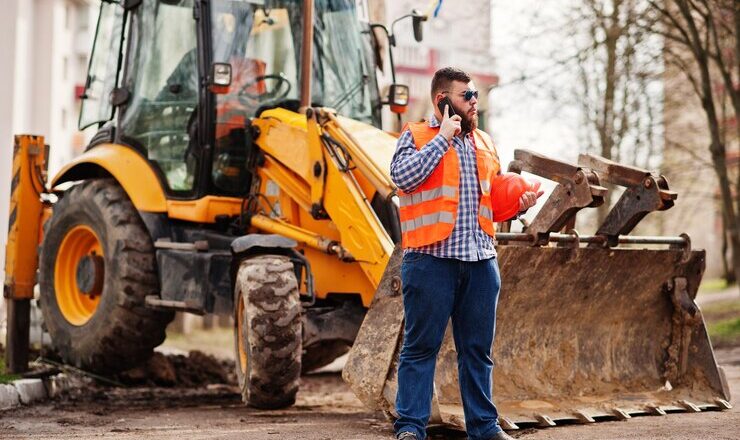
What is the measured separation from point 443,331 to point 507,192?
0.74 m

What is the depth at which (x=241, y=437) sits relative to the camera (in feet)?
23.6

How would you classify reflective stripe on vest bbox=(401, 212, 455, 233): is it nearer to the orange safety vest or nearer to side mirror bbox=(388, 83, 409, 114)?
the orange safety vest

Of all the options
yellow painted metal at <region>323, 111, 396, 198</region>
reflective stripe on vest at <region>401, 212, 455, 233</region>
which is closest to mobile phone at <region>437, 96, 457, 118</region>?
reflective stripe on vest at <region>401, 212, 455, 233</region>

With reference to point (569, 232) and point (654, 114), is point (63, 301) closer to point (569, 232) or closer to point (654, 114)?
point (569, 232)

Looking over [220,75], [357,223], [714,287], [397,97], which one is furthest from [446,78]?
[714,287]

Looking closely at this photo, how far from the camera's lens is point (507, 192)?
6.36m

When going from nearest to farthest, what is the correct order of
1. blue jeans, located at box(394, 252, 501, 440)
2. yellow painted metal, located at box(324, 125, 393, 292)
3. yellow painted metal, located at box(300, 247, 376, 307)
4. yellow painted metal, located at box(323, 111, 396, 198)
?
blue jeans, located at box(394, 252, 501, 440) < yellow painted metal, located at box(324, 125, 393, 292) < yellow painted metal, located at box(323, 111, 396, 198) < yellow painted metal, located at box(300, 247, 376, 307)

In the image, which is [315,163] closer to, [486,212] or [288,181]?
[288,181]

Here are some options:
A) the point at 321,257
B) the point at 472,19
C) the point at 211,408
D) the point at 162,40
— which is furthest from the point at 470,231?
the point at 472,19

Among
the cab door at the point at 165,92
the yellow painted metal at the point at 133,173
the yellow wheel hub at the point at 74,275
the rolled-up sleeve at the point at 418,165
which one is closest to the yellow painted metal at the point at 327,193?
the cab door at the point at 165,92

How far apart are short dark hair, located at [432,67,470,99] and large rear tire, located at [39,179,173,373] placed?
407 cm

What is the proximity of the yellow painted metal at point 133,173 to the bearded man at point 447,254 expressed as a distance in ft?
12.8

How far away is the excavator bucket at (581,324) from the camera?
7.37m

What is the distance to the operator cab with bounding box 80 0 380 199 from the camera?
955cm
